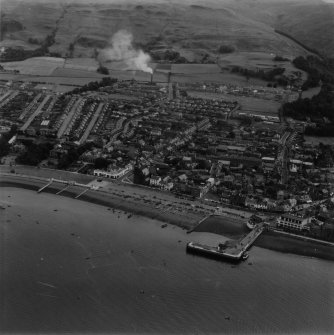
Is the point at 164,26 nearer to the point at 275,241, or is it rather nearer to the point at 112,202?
the point at 112,202

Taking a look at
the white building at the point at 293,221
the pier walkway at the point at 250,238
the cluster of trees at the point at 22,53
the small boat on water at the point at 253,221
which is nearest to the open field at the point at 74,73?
the cluster of trees at the point at 22,53

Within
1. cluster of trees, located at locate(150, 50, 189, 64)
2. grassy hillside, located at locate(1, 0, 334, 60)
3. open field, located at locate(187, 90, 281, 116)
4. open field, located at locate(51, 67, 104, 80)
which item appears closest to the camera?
open field, located at locate(187, 90, 281, 116)

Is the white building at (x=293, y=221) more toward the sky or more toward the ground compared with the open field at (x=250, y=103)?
more toward the sky

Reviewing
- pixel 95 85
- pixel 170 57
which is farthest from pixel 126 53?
pixel 95 85

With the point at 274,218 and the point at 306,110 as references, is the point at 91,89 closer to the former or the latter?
the point at 306,110

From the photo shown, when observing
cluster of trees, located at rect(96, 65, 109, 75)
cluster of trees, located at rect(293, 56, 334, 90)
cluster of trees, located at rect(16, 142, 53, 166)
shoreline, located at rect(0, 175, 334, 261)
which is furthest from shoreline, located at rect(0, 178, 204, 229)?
cluster of trees, located at rect(293, 56, 334, 90)

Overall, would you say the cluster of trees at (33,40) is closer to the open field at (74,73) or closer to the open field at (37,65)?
the open field at (37,65)

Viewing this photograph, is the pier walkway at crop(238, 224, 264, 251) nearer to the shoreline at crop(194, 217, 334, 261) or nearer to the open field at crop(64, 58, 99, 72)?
the shoreline at crop(194, 217, 334, 261)

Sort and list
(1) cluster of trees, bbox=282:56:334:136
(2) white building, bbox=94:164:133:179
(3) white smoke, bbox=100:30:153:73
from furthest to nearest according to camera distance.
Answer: (3) white smoke, bbox=100:30:153:73 < (1) cluster of trees, bbox=282:56:334:136 < (2) white building, bbox=94:164:133:179
